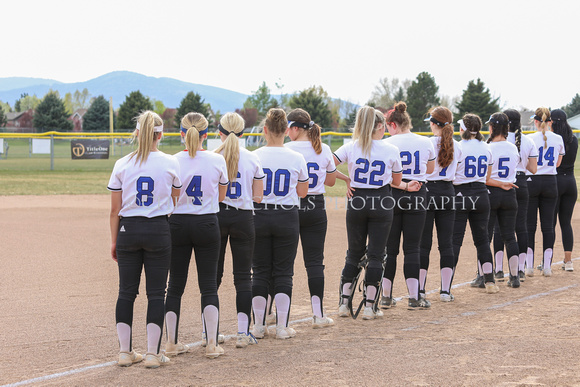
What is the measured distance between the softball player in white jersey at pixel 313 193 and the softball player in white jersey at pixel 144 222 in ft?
4.93

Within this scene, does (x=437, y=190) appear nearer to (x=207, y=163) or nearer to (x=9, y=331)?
(x=207, y=163)

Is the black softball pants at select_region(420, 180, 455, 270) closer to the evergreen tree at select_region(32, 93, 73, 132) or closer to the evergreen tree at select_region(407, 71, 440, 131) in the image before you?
the evergreen tree at select_region(407, 71, 440, 131)

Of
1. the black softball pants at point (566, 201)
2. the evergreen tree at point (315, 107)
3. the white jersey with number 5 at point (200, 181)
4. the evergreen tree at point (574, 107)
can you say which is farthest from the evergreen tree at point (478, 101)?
the white jersey with number 5 at point (200, 181)

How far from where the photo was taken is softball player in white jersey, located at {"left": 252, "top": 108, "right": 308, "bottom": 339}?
5.44m

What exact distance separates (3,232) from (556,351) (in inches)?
400

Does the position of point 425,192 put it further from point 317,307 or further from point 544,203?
point 544,203

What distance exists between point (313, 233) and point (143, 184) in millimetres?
1870

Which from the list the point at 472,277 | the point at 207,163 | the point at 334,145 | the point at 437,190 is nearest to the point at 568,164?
the point at 472,277

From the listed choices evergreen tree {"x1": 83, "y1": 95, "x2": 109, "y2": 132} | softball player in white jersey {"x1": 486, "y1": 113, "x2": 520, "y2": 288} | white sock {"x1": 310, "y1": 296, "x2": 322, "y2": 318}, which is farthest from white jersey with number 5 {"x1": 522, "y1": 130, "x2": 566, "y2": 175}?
evergreen tree {"x1": 83, "y1": 95, "x2": 109, "y2": 132}

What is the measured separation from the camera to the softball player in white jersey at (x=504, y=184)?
756 cm

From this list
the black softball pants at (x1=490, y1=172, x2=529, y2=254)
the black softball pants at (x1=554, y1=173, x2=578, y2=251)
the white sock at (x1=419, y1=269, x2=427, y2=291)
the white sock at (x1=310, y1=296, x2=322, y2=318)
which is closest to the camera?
the white sock at (x1=310, y1=296, x2=322, y2=318)

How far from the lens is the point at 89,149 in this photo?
32219 mm

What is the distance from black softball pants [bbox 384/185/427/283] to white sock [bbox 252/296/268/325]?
65.1 inches

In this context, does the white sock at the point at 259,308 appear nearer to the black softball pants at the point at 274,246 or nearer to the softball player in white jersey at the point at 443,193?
the black softball pants at the point at 274,246
